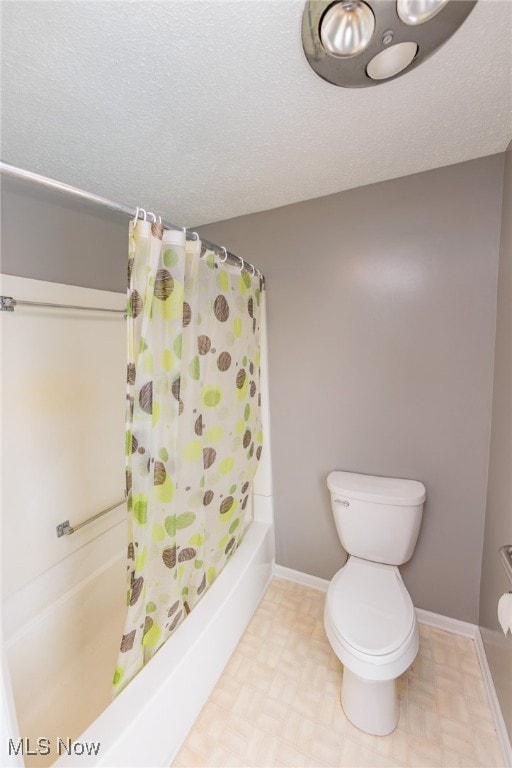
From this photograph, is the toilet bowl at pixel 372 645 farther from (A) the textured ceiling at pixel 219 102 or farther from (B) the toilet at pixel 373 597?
(A) the textured ceiling at pixel 219 102

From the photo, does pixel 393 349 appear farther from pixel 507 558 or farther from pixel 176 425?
pixel 176 425

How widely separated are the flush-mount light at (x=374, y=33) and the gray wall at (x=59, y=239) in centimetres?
124

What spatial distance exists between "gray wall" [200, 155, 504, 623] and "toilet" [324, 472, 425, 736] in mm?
166

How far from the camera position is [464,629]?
4.94 feet

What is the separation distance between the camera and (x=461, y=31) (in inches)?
29.9

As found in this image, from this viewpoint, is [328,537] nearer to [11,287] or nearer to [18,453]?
[18,453]

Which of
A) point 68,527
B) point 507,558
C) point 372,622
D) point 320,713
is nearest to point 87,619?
point 68,527

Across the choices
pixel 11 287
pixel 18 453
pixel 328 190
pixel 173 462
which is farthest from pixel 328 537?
pixel 11 287

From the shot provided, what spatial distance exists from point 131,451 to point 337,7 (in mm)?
1257

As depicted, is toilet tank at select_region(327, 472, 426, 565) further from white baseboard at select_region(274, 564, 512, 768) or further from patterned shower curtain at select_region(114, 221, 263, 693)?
patterned shower curtain at select_region(114, 221, 263, 693)

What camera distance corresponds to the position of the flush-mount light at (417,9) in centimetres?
67

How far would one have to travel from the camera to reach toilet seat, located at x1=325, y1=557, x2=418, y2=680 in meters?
1.06

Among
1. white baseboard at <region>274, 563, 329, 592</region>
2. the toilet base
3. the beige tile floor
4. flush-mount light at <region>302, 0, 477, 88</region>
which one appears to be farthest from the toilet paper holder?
flush-mount light at <region>302, 0, 477, 88</region>

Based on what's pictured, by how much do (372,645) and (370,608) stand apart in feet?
0.53
